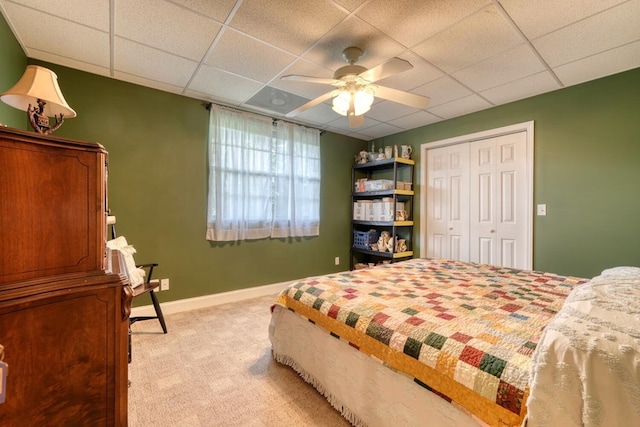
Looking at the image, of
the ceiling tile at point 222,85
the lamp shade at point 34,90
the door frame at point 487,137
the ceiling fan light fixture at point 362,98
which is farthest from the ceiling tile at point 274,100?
the door frame at point 487,137

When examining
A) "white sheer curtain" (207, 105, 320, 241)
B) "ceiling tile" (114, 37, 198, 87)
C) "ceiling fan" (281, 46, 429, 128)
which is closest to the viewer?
"ceiling fan" (281, 46, 429, 128)

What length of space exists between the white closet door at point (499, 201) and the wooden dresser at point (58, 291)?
12.0 ft

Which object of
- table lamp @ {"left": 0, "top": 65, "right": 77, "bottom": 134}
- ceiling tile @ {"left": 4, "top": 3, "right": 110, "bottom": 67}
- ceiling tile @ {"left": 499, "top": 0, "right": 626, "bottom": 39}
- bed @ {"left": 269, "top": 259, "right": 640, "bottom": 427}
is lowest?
bed @ {"left": 269, "top": 259, "right": 640, "bottom": 427}

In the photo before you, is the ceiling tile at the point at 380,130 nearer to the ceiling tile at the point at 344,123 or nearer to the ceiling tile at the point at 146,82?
the ceiling tile at the point at 344,123

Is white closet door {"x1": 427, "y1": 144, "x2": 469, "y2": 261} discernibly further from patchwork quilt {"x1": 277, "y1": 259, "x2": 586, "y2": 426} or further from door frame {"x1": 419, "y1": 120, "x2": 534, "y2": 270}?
patchwork quilt {"x1": 277, "y1": 259, "x2": 586, "y2": 426}

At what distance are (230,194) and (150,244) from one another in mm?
1017

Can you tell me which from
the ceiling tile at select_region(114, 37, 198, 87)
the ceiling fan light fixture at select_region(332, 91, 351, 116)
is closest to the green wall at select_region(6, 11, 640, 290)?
the ceiling tile at select_region(114, 37, 198, 87)

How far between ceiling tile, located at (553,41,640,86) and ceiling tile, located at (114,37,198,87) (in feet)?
11.0

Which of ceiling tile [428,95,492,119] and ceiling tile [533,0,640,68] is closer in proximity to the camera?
ceiling tile [533,0,640,68]

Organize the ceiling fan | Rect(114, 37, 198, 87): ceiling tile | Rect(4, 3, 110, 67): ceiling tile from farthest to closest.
→ Rect(114, 37, 198, 87): ceiling tile → the ceiling fan → Rect(4, 3, 110, 67): ceiling tile

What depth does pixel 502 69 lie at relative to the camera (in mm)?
2420

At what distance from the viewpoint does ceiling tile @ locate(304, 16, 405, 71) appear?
6.21 ft

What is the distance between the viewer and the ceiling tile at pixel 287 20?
1701 mm

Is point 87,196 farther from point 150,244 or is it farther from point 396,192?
point 396,192
